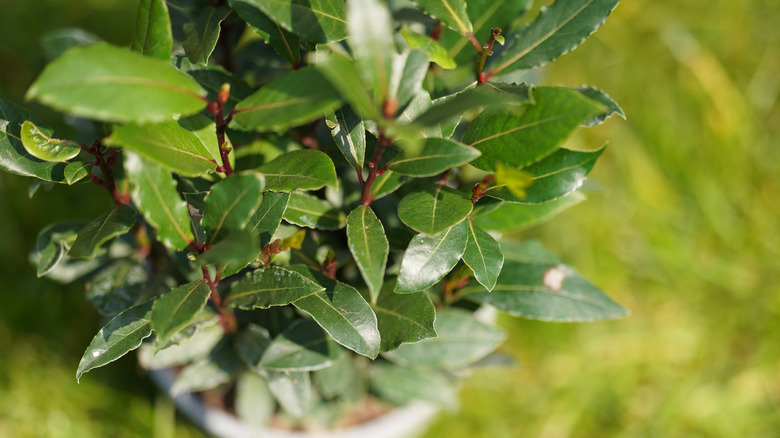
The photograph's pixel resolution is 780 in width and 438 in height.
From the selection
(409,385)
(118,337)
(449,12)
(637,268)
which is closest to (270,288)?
(118,337)

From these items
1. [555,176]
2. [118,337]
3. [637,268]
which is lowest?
[637,268]

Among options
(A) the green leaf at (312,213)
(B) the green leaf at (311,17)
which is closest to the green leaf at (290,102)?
(B) the green leaf at (311,17)

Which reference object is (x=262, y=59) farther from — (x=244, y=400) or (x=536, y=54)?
(x=244, y=400)

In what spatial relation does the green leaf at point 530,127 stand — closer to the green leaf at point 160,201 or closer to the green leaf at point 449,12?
the green leaf at point 449,12

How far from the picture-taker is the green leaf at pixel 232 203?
0.72m

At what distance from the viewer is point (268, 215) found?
0.81 meters

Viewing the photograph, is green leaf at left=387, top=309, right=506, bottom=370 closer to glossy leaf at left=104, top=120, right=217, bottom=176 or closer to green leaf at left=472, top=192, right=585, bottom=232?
green leaf at left=472, top=192, right=585, bottom=232

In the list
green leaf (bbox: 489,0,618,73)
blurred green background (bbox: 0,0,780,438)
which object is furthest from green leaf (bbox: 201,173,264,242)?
blurred green background (bbox: 0,0,780,438)

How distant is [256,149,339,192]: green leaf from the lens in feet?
2.55

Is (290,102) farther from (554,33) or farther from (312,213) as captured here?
(554,33)

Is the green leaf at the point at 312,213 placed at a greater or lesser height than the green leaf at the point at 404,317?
greater

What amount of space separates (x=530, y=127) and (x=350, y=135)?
0.83 feet

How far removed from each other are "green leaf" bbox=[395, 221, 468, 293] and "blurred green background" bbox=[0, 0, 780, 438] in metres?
1.22

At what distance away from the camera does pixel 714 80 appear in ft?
7.94
